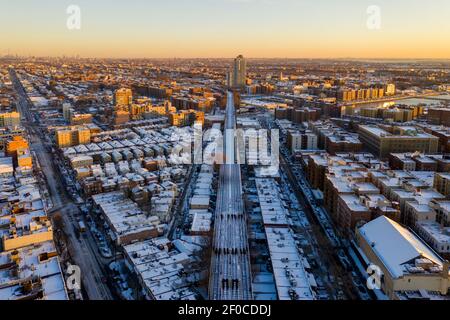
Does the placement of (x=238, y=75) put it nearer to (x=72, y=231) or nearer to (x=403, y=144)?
(x=403, y=144)

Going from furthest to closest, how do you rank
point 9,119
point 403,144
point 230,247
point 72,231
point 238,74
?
point 238,74
point 9,119
point 403,144
point 72,231
point 230,247

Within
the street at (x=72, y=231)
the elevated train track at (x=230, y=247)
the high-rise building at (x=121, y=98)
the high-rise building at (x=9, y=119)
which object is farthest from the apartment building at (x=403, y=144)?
the high-rise building at (x=9, y=119)

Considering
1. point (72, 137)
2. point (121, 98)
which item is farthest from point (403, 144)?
point (121, 98)

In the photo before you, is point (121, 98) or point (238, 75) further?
point (238, 75)

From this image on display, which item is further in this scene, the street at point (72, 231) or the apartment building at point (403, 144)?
the apartment building at point (403, 144)

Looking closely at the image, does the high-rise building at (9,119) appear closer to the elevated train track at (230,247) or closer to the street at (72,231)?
the street at (72,231)

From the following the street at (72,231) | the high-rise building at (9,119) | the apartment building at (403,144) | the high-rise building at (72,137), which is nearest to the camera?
the street at (72,231)

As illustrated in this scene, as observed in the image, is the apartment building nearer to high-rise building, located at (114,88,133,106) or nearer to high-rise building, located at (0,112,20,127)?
high-rise building, located at (114,88,133,106)

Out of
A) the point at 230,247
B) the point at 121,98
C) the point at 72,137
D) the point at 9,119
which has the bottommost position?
the point at 230,247
